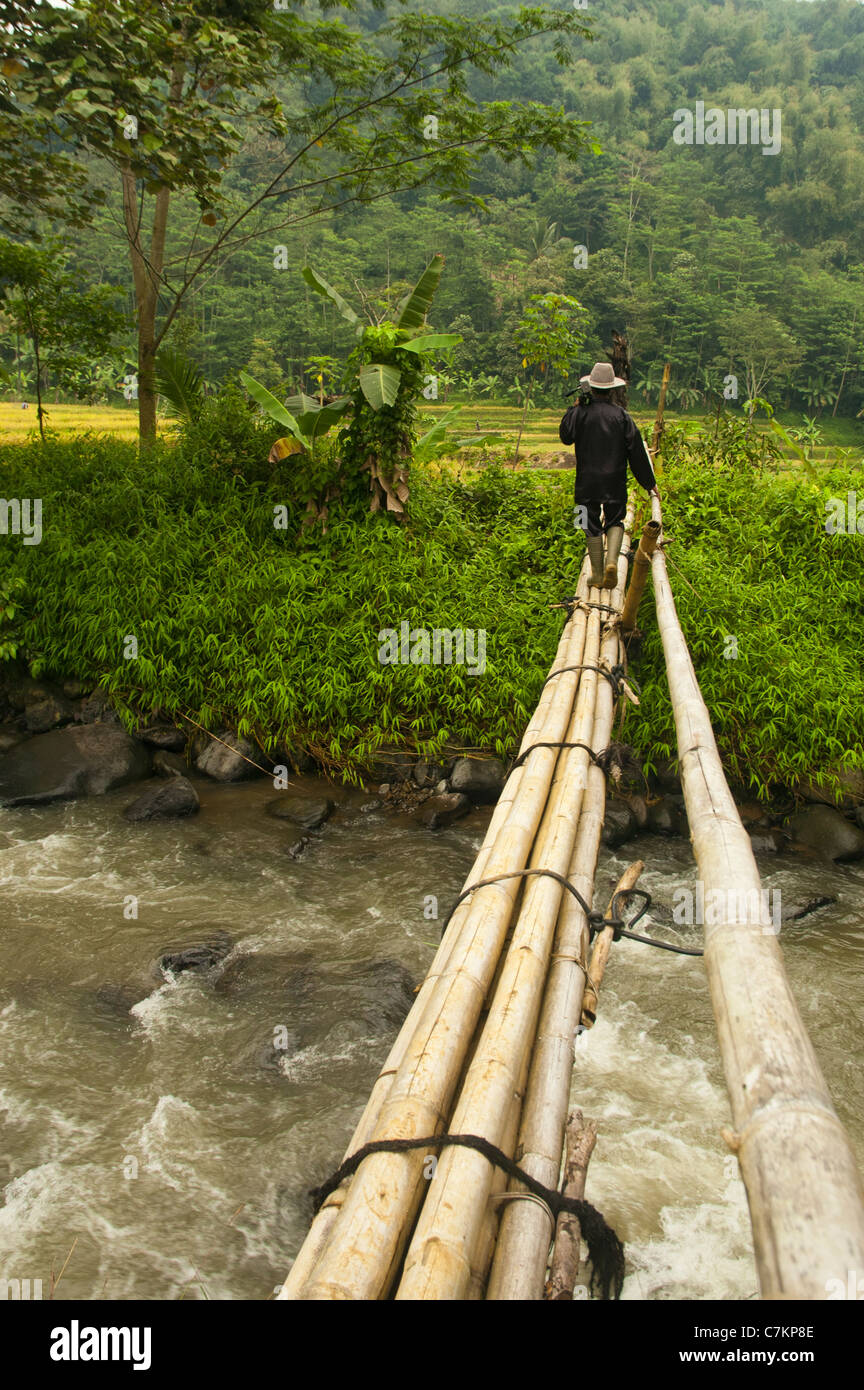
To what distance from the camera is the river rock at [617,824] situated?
554 cm

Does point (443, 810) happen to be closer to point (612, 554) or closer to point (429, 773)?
point (429, 773)

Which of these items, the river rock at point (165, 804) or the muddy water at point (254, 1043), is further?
the river rock at point (165, 804)

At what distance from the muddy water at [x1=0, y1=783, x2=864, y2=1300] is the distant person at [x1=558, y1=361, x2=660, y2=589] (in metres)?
2.23

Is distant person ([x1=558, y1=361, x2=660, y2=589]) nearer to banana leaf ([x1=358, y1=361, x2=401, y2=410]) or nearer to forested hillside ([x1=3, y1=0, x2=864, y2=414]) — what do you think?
banana leaf ([x1=358, y1=361, x2=401, y2=410])

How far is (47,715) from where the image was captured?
6.44m

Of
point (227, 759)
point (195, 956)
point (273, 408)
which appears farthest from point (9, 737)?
point (273, 408)

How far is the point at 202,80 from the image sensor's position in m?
7.48

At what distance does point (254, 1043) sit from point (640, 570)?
3.40m

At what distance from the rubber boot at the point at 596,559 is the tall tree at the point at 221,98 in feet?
12.3

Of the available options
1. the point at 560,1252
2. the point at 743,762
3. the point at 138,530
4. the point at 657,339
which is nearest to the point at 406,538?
the point at 138,530

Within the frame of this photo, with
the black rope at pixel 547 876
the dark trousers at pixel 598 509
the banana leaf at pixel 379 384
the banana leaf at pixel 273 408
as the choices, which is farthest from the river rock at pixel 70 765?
the black rope at pixel 547 876

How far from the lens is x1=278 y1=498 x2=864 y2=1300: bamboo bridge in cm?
105
